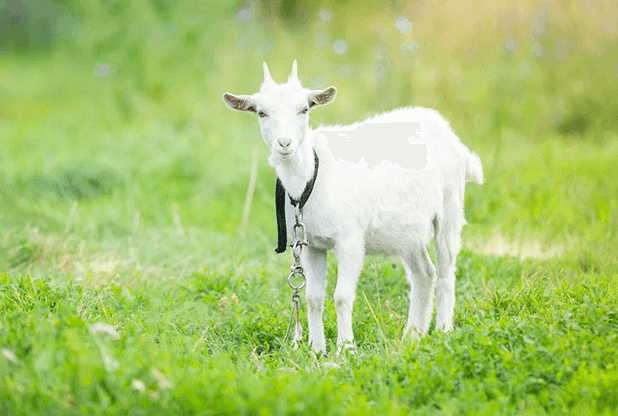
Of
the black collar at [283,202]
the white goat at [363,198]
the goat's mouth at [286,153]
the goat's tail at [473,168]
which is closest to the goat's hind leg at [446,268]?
the white goat at [363,198]

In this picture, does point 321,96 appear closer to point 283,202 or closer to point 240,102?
point 240,102

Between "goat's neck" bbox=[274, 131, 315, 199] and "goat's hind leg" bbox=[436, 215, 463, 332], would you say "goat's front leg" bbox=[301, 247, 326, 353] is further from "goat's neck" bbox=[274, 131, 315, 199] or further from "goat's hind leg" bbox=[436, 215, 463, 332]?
"goat's hind leg" bbox=[436, 215, 463, 332]

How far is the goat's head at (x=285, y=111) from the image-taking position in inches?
194

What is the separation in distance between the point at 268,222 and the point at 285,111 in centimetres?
390

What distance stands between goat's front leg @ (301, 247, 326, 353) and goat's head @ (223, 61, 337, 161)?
764 mm

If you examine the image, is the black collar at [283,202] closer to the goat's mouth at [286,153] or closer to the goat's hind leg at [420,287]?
the goat's mouth at [286,153]

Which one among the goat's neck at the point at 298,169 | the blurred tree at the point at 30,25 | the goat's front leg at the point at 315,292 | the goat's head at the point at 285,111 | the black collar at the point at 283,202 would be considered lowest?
the goat's front leg at the point at 315,292

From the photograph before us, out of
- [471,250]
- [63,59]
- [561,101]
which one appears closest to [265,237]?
[471,250]

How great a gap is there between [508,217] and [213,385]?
16.8 ft

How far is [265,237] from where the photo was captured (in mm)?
8188

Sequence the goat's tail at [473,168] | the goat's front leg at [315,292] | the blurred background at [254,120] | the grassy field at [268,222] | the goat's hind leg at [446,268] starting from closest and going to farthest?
the grassy field at [268,222]
the goat's front leg at [315,292]
the goat's hind leg at [446,268]
the goat's tail at [473,168]
the blurred background at [254,120]

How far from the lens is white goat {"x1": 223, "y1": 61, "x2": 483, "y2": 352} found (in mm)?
5152

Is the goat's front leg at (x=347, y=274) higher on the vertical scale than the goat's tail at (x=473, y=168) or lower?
lower

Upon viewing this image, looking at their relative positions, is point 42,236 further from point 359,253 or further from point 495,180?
point 495,180
